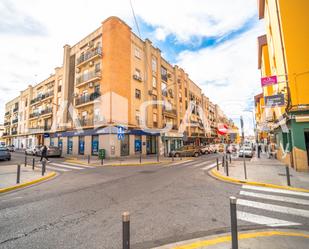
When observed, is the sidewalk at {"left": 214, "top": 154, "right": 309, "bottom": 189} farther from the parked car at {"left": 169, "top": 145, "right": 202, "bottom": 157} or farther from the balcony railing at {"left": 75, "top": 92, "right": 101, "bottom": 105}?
the balcony railing at {"left": 75, "top": 92, "right": 101, "bottom": 105}

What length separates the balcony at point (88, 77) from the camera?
874 inches

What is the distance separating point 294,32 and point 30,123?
4960 cm

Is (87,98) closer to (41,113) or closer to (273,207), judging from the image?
(41,113)

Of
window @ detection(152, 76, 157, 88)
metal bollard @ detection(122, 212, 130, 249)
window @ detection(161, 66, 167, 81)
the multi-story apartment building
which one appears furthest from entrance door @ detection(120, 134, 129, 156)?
metal bollard @ detection(122, 212, 130, 249)

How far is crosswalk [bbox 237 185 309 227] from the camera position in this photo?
4.15 meters

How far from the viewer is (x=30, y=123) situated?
40656mm

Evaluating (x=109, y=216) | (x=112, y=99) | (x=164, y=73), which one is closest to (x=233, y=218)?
(x=109, y=216)

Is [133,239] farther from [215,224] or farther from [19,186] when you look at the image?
[19,186]

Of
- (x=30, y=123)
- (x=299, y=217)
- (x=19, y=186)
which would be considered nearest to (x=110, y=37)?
(x=19, y=186)

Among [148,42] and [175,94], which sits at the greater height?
[148,42]

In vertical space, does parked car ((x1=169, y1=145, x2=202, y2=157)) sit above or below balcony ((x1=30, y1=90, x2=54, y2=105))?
below

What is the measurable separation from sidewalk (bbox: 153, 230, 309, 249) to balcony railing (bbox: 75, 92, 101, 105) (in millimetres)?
21320

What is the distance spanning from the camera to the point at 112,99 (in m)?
21.0

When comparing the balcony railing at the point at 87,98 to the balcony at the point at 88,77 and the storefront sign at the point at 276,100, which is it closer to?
the balcony at the point at 88,77
